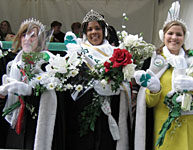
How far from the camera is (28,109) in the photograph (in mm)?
2801

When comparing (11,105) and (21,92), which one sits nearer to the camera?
(21,92)

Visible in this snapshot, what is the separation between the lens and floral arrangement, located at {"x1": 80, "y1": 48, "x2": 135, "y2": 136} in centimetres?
257

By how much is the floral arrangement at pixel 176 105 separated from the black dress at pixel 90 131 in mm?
459

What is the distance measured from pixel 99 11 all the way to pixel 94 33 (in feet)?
12.4

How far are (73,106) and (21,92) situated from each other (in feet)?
1.80

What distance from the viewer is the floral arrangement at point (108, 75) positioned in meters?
2.57

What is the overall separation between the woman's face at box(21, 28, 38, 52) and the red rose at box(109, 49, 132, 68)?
79 cm

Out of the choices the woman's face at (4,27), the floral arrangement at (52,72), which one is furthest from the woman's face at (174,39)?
the woman's face at (4,27)

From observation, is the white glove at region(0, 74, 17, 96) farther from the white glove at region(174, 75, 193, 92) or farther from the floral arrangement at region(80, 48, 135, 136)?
the white glove at region(174, 75, 193, 92)

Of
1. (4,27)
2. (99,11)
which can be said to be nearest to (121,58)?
(4,27)

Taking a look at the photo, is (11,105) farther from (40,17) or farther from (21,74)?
(40,17)

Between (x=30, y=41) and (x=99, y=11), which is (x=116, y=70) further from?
(x=99, y=11)

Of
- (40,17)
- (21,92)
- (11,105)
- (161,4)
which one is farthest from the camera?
(40,17)

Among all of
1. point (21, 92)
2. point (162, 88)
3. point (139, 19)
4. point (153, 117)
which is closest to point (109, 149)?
point (153, 117)
